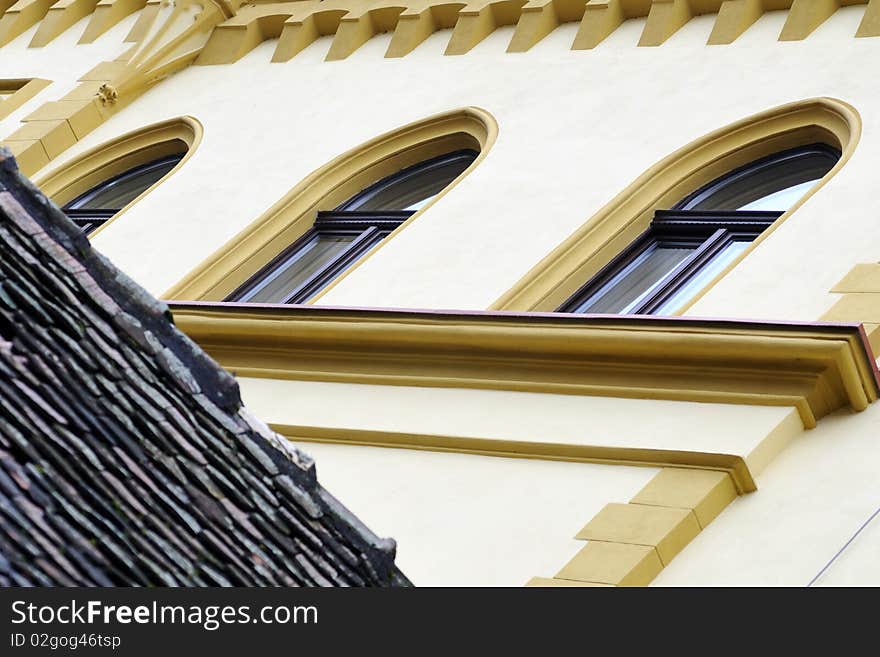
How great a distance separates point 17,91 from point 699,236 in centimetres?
783

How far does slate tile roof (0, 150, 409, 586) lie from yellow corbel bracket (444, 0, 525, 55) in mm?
8314

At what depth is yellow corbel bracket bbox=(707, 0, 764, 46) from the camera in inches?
514

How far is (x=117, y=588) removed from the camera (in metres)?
5.00

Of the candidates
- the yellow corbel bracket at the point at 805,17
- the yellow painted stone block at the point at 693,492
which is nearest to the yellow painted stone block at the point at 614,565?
the yellow painted stone block at the point at 693,492

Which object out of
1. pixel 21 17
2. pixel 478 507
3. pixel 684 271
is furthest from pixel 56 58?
pixel 478 507

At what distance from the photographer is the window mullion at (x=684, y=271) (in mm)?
10688

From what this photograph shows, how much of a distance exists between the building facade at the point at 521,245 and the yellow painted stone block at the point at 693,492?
2 cm

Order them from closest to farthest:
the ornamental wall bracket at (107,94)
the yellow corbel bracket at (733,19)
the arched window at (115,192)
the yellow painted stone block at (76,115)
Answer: the yellow corbel bracket at (733,19) → the arched window at (115,192) → the yellow painted stone block at (76,115) → the ornamental wall bracket at (107,94)

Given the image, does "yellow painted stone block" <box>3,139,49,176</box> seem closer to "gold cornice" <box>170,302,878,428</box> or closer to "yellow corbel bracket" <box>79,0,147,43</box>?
"yellow corbel bracket" <box>79,0,147,43</box>

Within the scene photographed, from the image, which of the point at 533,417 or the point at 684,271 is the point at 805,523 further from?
the point at 684,271

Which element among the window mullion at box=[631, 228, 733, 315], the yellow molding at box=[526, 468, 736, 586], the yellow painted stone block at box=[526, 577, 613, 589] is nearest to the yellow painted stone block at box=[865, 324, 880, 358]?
the yellow molding at box=[526, 468, 736, 586]

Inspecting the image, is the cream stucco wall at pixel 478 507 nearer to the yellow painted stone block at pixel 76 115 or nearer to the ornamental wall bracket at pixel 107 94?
the yellow painted stone block at pixel 76 115

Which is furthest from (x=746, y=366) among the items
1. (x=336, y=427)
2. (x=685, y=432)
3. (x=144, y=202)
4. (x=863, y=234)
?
(x=144, y=202)

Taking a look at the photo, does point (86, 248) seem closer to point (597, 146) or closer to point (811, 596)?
point (811, 596)
